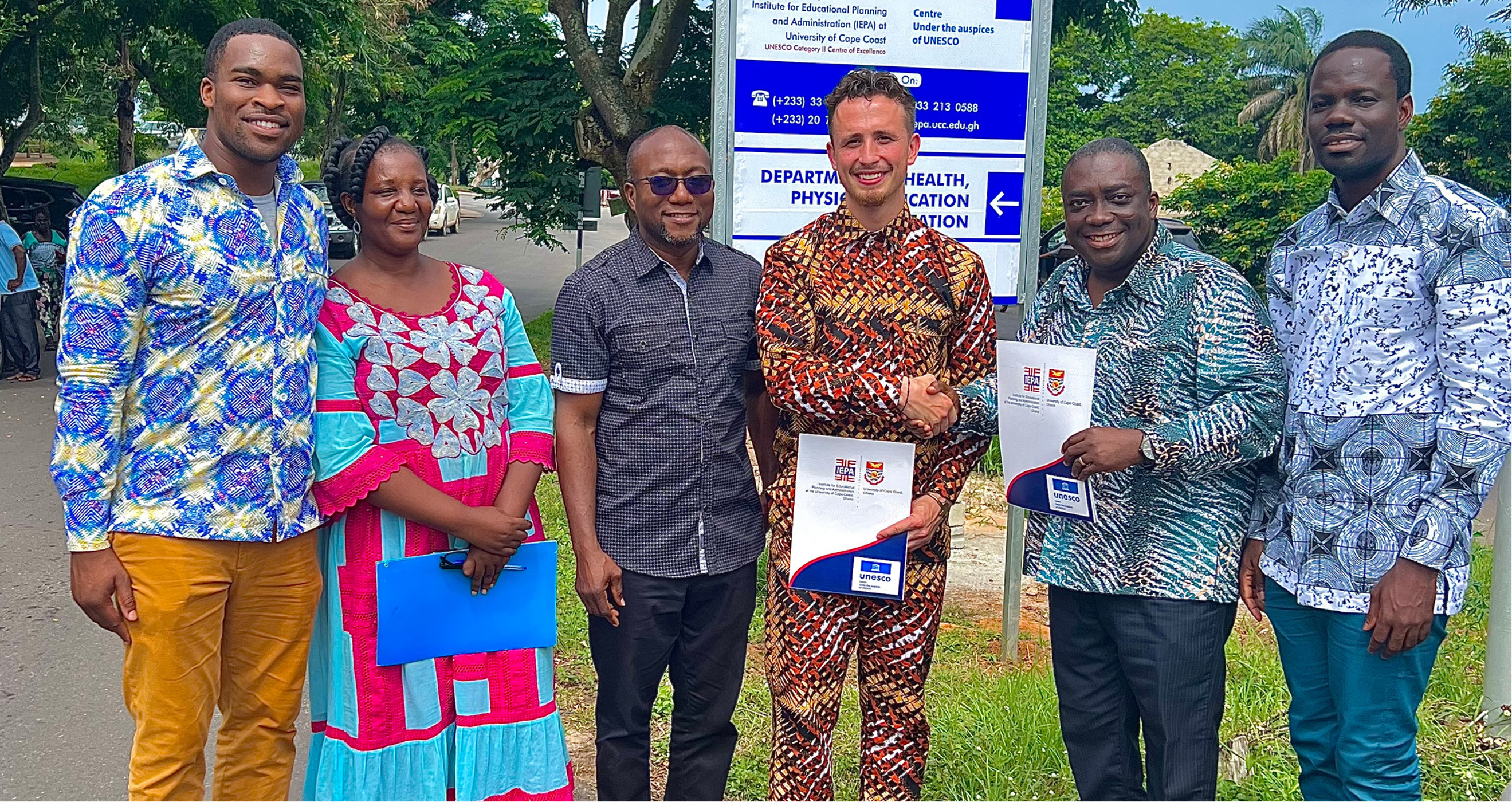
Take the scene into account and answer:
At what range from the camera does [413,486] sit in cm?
307

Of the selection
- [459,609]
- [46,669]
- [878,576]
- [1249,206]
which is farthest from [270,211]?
[1249,206]

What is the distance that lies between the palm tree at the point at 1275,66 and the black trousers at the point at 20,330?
1886 inches

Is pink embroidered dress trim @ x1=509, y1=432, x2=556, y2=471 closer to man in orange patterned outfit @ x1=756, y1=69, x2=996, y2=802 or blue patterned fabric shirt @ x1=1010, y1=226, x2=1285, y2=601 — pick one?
man in orange patterned outfit @ x1=756, y1=69, x2=996, y2=802

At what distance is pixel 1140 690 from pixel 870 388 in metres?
1.02

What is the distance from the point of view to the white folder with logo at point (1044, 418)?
9.78ft

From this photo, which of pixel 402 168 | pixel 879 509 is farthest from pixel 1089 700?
pixel 402 168

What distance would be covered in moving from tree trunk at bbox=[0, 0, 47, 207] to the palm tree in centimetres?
4504

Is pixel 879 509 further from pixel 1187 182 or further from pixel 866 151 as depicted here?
pixel 1187 182

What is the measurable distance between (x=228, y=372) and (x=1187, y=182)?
18.5 m

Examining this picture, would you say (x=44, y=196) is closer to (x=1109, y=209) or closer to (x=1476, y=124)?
(x=1109, y=209)

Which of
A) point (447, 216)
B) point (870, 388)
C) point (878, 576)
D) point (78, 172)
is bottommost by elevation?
point (878, 576)

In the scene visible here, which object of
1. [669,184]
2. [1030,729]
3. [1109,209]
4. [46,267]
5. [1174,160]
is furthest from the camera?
[1174,160]

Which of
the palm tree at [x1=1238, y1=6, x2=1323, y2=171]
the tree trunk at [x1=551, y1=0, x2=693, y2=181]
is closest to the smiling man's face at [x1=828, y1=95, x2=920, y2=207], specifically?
the tree trunk at [x1=551, y1=0, x2=693, y2=181]

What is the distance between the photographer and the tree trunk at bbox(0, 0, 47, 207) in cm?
1706
